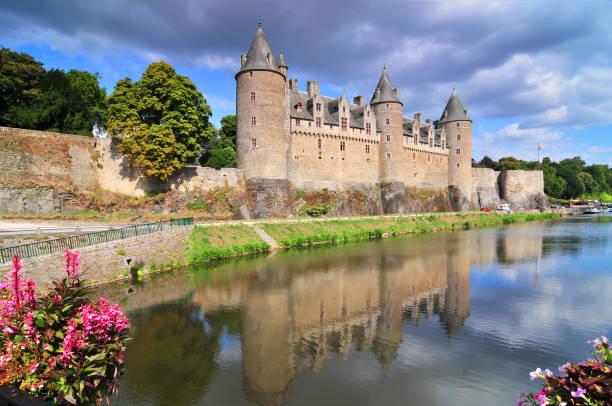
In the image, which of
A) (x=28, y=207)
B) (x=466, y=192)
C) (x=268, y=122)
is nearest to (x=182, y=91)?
(x=268, y=122)

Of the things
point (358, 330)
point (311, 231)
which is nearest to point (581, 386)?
point (358, 330)

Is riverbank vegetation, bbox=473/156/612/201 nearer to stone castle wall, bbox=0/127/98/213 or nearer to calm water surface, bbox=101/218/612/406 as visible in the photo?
calm water surface, bbox=101/218/612/406

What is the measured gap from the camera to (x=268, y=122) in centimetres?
3469

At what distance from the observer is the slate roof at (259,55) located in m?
34.4

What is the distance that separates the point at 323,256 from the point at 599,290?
13.9 metres

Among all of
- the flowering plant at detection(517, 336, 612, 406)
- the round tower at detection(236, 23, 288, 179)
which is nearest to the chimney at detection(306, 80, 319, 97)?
the round tower at detection(236, 23, 288, 179)

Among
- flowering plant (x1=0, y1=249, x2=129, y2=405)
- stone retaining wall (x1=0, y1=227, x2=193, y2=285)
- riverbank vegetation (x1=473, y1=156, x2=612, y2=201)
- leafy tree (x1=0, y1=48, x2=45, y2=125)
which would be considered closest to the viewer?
flowering plant (x1=0, y1=249, x2=129, y2=405)

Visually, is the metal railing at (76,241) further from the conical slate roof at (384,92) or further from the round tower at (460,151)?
the round tower at (460,151)

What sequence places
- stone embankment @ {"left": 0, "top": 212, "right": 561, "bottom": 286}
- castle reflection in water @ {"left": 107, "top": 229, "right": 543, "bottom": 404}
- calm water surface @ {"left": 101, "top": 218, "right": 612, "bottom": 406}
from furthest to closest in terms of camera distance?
stone embankment @ {"left": 0, "top": 212, "right": 561, "bottom": 286}, castle reflection in water @ {"left": 107, "top": 229, "right": 543, "bottom": 404}, calm water surface @ {"left": 101, "top": 218, "right": 612, "bottom": 406}

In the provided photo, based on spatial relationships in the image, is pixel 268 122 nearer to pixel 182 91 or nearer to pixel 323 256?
Result: pixel 182 91

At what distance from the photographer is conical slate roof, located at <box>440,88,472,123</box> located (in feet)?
187

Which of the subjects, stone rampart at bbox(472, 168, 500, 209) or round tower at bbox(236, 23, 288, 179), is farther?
stone rampart at bbox(472, 168, 500, 209)

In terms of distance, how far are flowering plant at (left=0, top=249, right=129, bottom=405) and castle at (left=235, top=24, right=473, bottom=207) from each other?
29777 millimetres

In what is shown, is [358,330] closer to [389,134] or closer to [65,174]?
[65,174]
